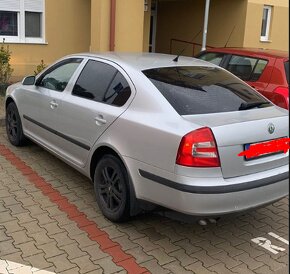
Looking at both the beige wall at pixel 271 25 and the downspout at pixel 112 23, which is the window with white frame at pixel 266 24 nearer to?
the beige wall at pixel 271 25

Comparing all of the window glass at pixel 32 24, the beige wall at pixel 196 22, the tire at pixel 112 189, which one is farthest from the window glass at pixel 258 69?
the beige wall at pixel 196 22

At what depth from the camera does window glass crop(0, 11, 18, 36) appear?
9.77 metres

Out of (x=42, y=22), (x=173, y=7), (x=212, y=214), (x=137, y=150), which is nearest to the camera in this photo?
(x=212, y=214)

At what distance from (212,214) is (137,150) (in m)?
0.80

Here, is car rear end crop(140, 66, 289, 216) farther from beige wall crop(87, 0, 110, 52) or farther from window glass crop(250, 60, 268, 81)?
beige wall crop(87, 0, 110, 52)

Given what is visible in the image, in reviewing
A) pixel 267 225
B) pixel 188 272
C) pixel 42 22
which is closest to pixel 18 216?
pixel 188 272

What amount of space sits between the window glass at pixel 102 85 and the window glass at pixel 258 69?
2856 millimetres

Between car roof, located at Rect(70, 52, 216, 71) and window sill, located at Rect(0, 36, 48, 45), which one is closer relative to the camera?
car roof, located at Rect(70, 52, 216, 71)

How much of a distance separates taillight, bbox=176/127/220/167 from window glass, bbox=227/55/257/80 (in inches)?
139

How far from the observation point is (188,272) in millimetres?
3193

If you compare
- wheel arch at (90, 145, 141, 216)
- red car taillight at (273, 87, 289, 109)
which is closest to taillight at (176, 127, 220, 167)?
wheel arch at (90, 145, 141, 216)

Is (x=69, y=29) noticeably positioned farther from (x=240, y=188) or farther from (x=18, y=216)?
(x=240, y=188)

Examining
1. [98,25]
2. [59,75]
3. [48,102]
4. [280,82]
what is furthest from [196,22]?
[48,102]

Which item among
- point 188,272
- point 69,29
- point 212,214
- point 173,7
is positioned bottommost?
point 188,272
